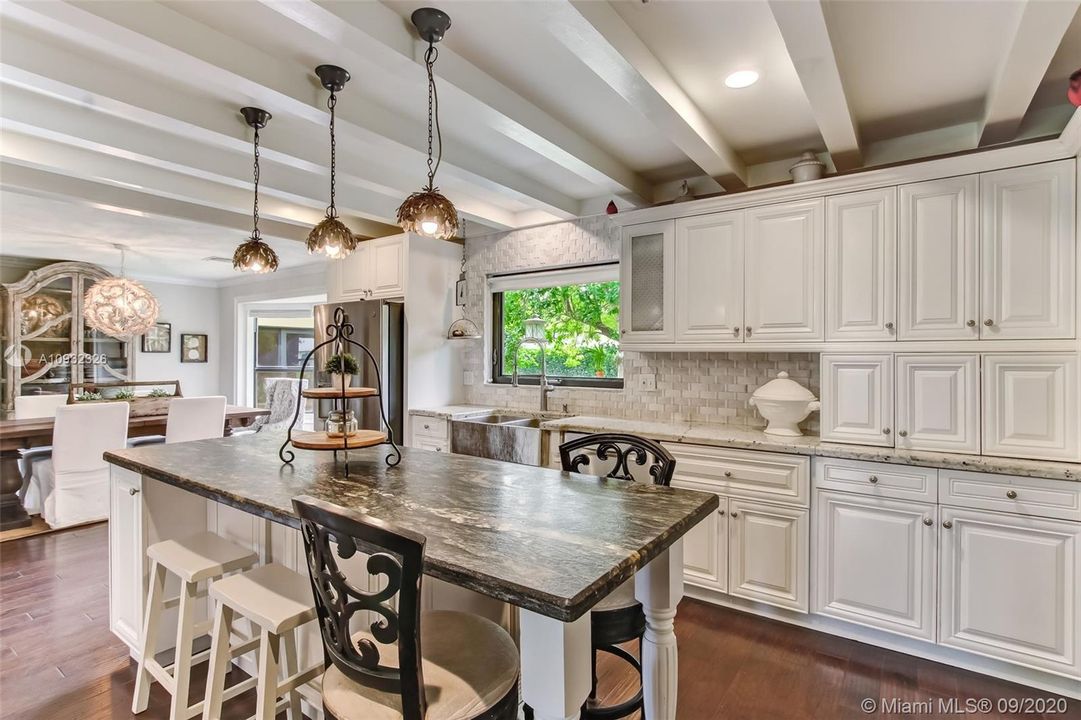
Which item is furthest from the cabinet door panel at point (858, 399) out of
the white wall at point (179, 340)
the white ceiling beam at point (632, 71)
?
the white wall at point (179, 340)

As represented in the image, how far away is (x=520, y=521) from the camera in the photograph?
1.34 metres

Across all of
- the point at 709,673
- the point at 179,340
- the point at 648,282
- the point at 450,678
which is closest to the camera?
the point at 450,678

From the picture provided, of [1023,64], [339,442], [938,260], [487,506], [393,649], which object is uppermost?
[1023,64]

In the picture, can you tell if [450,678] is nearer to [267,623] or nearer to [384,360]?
[267,623]

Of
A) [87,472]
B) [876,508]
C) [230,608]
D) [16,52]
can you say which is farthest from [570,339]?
[87,472]

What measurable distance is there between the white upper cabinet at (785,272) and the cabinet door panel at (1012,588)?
41.8 inches

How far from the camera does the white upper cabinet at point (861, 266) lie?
244 centimetres

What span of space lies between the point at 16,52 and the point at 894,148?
3807 mm

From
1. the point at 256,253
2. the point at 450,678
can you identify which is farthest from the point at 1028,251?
the point at 256,253

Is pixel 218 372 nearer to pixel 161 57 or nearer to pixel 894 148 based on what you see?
pixel 161 57

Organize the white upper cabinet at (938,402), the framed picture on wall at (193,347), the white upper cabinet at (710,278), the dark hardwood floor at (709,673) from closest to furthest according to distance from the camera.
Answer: the dark hardwood floor at (709,673), the white upper cabinet at (938,402), the white upper cabinet at (710,278), the framed picture on wall at (193,347)

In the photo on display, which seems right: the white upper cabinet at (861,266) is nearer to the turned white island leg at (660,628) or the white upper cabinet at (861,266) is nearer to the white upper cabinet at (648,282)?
the white upper cabinet at (648,282)

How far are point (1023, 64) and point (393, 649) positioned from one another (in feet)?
8.90

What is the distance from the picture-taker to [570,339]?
3.96m
